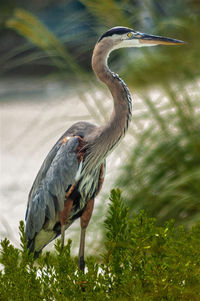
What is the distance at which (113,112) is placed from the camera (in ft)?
→ 5.90

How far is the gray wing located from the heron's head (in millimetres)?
330

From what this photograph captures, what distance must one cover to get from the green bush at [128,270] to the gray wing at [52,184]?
0.87 feet

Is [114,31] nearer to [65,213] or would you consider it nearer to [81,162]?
[81,162]

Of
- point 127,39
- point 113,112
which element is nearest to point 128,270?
point 113,112

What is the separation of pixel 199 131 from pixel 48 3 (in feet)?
22.8

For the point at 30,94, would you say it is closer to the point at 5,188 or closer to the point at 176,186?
the point at 5,188

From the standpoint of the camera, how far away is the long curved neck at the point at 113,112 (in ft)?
5.82

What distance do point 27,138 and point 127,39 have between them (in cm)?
461

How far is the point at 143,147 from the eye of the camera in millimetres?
2510

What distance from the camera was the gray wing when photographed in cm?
186

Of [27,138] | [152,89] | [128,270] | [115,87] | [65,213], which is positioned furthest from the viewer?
[27,138]

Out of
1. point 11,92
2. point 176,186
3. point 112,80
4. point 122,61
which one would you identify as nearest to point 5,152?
point 11,92

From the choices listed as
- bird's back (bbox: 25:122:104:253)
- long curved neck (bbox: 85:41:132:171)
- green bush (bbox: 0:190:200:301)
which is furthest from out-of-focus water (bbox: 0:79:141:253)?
green bush (bbox: 0:190:200:301)

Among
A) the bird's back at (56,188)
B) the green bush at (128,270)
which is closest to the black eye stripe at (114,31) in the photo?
the bird's back at (56,188)
